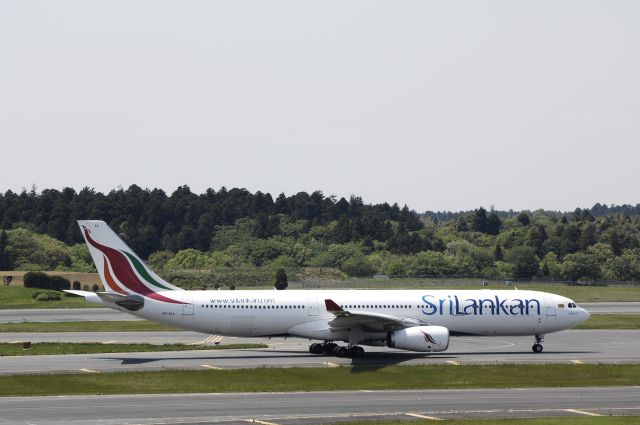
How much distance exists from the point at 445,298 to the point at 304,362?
9.74 meters

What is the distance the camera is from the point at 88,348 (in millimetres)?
58094

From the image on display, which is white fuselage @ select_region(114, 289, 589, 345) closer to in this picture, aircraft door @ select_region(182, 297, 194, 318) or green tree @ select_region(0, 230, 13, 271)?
aircraft door @ select_region(182, 297, 194, 318)

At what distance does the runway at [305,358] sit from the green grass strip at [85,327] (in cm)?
1351

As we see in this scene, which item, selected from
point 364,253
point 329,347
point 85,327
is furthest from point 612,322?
point 364,253

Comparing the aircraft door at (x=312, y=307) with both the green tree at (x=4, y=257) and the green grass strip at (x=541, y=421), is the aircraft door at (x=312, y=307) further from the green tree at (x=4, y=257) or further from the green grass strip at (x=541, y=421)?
the green tree at (x=4, y=257)

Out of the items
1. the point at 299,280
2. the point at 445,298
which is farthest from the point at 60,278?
the point at 445,298

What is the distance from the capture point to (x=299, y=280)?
13625cm

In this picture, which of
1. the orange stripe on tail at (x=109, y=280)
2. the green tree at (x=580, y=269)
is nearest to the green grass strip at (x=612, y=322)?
the orange stripe on tail at (x=109, y=280)

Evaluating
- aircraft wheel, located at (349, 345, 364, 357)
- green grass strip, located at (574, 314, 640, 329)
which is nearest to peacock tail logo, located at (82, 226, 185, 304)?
aircraft wheel, located at (349, 345, 364, 357)

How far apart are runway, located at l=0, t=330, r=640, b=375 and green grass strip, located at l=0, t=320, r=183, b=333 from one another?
13.5 metres

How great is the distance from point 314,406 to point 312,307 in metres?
17.1

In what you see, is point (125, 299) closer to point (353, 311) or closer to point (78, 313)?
point (353, 311)

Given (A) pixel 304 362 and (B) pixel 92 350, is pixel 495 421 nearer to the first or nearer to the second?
(A) pixel 304 362

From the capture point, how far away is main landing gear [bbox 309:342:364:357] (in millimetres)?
54125
